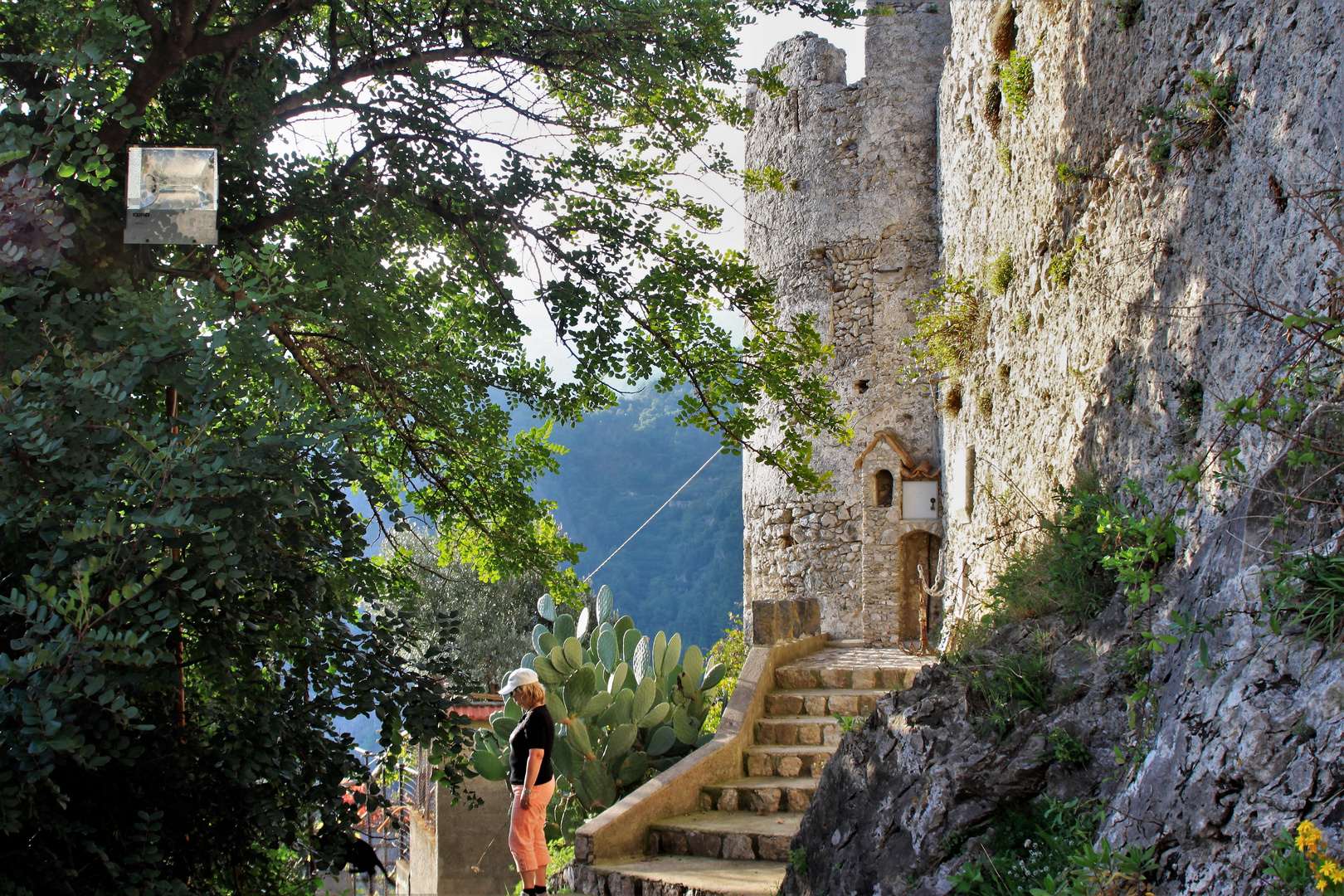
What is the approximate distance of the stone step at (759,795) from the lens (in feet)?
21.5

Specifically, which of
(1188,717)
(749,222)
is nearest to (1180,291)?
(1188,717)

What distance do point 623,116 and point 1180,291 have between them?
4.00 meters

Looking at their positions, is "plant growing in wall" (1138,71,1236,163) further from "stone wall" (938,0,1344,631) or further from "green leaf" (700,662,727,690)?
"green leaf" (700,662,727,690)

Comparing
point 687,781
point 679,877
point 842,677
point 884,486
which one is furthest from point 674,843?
point 884,486

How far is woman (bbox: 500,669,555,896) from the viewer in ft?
17.6

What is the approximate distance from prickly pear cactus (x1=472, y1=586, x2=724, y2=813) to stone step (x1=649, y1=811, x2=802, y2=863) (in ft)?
2.94

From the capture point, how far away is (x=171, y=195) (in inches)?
164

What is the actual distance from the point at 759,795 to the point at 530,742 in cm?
195

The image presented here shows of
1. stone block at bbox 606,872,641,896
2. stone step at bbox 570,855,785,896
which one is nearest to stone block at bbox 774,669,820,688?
stone step at bbox 570,855,785,896

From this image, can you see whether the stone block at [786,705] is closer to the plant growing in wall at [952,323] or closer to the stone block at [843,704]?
the stone block at [843,704]

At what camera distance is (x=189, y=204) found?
165 inches

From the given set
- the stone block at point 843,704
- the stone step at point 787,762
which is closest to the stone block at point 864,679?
the stone block at point 843,704

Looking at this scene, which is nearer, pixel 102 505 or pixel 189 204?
pixel 102 505

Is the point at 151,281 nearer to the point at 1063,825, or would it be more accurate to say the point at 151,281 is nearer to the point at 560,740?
the point at 560,740
